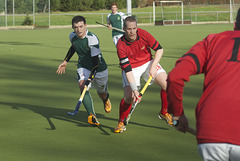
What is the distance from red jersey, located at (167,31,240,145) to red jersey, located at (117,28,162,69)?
3632 mm

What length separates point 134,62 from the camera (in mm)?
6883

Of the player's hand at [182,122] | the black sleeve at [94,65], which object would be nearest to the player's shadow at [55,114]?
the black sleeve at [94,65]

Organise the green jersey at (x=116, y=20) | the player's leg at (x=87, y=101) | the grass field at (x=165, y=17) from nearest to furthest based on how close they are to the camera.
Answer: the player's leg at (x=87, y=101)
the green jersey at (x=116, y=20)
the grass field at (x=165, y=17)

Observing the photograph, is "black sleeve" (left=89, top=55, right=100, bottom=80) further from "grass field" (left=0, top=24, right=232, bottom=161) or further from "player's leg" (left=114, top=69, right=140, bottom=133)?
"grass field" (left=0, top=24, right=232, bottom=161)

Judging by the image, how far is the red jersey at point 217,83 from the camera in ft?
8.93

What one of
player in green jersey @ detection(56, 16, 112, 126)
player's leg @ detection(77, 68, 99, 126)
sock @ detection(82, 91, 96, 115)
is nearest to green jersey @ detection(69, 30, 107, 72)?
player in green jersey @ detection(56, 16, 112, 126)

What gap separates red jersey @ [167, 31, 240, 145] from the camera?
107 inches

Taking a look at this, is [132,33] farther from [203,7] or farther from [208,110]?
[203,7]

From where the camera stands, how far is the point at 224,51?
9.12ft

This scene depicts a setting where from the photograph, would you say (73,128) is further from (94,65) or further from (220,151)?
(220,151)

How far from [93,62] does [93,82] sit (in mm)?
480

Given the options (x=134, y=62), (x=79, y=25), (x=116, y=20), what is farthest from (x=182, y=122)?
(x=116, y=20)

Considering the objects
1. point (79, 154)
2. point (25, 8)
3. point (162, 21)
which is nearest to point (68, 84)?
point (79, 154)

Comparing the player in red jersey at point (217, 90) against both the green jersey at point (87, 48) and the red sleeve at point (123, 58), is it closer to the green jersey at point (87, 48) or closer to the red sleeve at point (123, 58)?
the red sleeve at point (123, 58)
